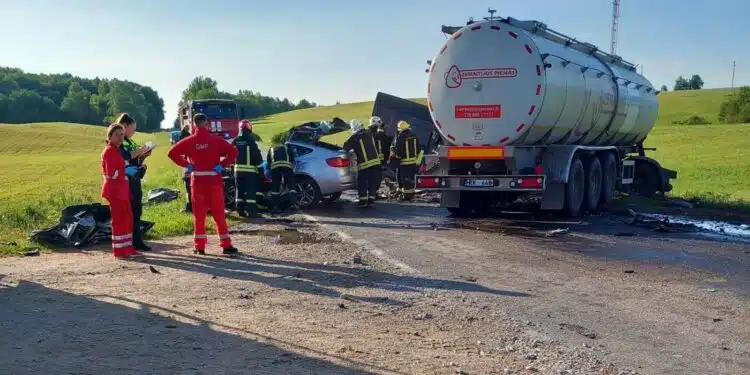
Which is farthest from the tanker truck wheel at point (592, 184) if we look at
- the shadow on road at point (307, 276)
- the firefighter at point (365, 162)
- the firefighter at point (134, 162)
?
the firefighter at point (134, 162)

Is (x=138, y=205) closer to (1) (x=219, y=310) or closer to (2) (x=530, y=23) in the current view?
(1) (x=219, y=310)

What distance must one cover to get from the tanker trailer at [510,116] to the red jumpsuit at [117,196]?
19.1 ft

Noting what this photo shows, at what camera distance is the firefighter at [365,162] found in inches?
574

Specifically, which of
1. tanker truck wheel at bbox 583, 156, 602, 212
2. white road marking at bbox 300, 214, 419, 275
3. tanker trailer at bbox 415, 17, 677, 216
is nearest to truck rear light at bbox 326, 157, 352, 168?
tanker trailer at bbox 415, 17, 677, 216

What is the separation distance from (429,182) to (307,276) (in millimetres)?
5786

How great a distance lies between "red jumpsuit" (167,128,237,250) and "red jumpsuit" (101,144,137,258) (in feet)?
2.20

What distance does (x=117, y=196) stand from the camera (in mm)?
8680

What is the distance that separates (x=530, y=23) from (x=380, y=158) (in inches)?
165

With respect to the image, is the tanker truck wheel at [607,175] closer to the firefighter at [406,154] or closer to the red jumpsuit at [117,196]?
the firefighter at [406,154]

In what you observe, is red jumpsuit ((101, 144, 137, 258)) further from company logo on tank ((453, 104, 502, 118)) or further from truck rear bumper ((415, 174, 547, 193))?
company logo on tank ((453, 104, 502, 118))

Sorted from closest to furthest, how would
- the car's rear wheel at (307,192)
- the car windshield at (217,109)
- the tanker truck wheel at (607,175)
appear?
the car's rear wheel at (307,192) → the tanker truck wheel at (607,175) → the car windshield at (217,109)

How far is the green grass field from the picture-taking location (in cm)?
1263

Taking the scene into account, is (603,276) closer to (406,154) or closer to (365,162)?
(365,162)

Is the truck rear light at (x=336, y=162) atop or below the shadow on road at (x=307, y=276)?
atop
